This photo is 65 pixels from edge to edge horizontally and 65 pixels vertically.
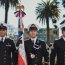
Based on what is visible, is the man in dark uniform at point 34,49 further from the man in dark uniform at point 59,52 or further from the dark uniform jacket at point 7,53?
the dark uniform jacket at point 7,53

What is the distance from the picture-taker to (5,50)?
970cm

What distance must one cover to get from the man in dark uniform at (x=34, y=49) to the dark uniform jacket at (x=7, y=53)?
0.38 metres

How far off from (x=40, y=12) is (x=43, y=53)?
57.6 m

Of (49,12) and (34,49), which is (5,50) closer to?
(34,49)

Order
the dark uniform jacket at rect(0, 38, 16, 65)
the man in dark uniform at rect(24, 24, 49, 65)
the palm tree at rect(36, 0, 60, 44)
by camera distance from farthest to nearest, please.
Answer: the palm tree at rect(36, 0, 60, 44) → the dark uniform jacket at rect(0, 38, 16, 65) → the man in dark uniform at rect(24, 24, 49, 65)

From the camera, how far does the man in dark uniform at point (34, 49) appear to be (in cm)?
953

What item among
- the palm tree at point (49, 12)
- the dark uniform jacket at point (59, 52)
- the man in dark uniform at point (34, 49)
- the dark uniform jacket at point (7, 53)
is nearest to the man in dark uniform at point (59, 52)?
the dark uniform jacket at point (59, 52)

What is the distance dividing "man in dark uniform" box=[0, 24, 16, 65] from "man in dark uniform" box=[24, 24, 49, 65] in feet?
1.30

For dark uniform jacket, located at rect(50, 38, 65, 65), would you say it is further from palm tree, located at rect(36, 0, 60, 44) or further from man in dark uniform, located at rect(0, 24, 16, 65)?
palm tree, located at rect(36, 0, 60, 44)

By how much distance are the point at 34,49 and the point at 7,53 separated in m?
0.72

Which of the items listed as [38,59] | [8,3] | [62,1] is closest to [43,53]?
[38,59]

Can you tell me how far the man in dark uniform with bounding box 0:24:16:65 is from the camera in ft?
31.6

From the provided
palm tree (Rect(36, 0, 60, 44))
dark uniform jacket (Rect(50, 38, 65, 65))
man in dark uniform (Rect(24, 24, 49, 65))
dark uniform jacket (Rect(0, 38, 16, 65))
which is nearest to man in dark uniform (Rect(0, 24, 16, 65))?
dark uniform jacket (Rect(0, 38, 16, 65))

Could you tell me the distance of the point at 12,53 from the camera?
31.7 ft
